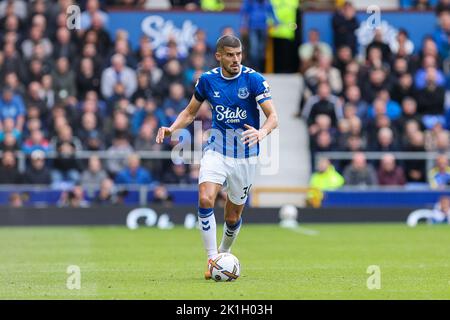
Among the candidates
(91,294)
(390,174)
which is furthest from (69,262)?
(390,174)

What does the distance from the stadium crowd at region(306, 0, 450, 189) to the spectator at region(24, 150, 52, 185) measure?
18.2 ft

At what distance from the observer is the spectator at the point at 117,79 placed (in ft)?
84.1

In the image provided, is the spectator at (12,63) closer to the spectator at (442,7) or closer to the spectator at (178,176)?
the spectator at (178,176)

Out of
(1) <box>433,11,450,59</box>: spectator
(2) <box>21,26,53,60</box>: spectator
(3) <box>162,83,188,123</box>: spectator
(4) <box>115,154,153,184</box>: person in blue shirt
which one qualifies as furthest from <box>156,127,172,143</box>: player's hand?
(1) <box>433,11,450,59</box>: spectator

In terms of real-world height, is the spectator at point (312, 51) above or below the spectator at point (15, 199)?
above

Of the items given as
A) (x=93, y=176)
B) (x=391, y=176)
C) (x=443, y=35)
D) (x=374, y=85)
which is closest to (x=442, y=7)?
(x=443, y=35)

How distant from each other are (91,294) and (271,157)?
1565 cm

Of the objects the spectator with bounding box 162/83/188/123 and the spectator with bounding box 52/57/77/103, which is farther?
the spectator with bounding box 52/57/77/103

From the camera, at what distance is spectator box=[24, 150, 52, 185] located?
23.8m

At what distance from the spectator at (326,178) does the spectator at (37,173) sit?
5.51 metres

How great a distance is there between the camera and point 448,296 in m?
10.6

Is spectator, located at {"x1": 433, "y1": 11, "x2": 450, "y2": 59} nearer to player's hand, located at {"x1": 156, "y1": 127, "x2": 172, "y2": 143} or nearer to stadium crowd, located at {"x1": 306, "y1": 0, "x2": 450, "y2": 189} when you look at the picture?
stadium crowd, located at {"x1": 306, "y1": 0, "x2": 450, "y2": 189}

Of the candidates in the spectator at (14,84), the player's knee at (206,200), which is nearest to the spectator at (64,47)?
the spectator at (14,84)

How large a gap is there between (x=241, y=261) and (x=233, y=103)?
10.9 feet
